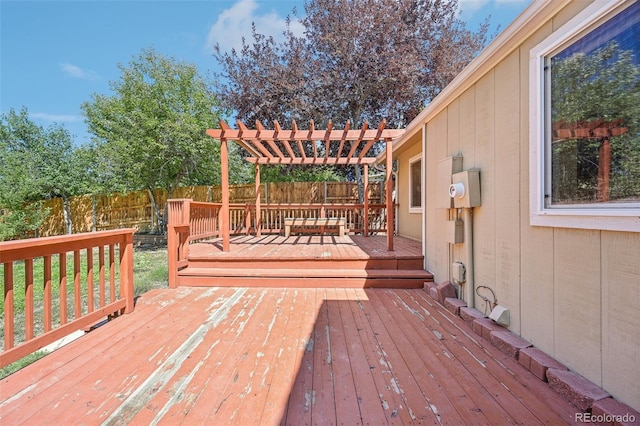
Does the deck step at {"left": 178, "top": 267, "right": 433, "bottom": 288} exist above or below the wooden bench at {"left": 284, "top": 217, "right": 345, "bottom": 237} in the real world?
below

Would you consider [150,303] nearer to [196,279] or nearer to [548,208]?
[196,279]

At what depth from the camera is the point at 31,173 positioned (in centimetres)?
1012

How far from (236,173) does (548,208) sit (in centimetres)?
952

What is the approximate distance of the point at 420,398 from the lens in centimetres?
154

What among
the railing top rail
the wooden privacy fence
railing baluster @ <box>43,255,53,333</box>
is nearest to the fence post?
the railing top rail

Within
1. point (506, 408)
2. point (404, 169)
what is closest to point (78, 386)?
point (506, 408)

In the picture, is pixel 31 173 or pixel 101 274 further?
pixel 31 173

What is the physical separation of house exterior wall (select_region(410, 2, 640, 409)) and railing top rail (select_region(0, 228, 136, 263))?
3557 millimetres

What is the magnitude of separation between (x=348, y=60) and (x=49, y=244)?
25.0ft

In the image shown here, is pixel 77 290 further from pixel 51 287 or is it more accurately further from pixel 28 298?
pixel 28 298

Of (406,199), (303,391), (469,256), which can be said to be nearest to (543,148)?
(469,256)

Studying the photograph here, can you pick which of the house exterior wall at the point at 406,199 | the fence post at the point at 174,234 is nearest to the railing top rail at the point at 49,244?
the fence post at the point at 174,234

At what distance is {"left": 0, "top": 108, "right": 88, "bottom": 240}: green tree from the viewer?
8578 mm

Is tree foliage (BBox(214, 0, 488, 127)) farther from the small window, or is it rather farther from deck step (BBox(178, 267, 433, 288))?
deck step (BBox(178, 267, 433, 288))
